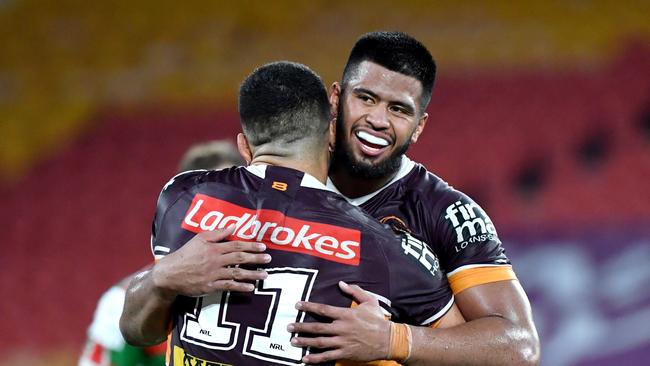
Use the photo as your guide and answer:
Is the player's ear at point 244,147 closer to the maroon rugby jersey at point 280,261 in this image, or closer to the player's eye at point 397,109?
the maroon rugby jersey at point 280,261

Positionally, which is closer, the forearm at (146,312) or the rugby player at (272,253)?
the rugby player at (272,253)

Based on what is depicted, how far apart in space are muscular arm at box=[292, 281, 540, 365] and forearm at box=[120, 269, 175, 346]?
424mm

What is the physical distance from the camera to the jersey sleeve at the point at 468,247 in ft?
9.28

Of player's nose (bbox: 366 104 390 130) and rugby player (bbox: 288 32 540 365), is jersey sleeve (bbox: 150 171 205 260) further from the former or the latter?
player's nose (bbox: 366 104 390 130)

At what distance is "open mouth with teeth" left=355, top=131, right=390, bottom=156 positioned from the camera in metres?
3.02

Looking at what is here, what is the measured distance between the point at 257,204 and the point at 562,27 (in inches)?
268

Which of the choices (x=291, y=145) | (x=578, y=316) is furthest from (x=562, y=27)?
(x=291, y=145)

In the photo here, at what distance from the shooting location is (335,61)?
902 centimetres

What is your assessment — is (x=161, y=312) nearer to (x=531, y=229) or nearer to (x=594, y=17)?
(x=531, y=229)

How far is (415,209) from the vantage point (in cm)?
299

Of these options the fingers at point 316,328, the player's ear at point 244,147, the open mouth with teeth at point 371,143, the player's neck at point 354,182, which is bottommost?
the fingers at point 316,328

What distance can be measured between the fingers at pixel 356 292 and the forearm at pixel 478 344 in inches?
6.5

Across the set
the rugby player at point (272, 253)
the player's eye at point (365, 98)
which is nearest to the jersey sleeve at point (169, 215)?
the rugby player at point (272, 253)

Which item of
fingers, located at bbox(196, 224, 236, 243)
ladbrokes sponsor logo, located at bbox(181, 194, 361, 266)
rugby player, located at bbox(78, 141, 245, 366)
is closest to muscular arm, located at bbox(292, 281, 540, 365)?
ladbrokes sponsor logo, located at bbox(181, 194, 361, 266)
